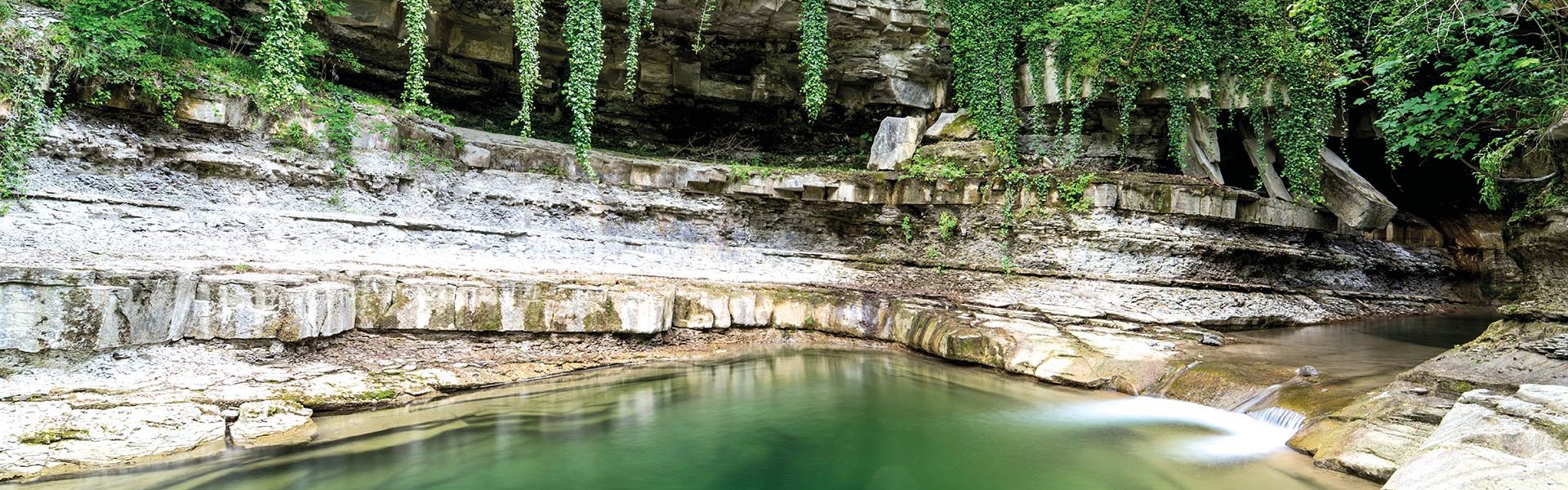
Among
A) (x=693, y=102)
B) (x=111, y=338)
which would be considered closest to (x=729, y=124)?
(x=693, y=102)

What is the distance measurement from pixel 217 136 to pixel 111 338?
408 cm

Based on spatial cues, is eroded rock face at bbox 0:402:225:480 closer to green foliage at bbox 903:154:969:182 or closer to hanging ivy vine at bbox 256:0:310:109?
hanging ivy vine at bbox 256:0:310:109

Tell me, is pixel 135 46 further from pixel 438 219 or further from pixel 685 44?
pixel 685 44

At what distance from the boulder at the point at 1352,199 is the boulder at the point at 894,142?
777 cm

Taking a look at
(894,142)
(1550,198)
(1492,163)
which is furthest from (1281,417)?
(894,142)

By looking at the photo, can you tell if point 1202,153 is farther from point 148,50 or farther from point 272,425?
point 148,50

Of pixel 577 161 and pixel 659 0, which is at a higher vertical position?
pixel 659 0

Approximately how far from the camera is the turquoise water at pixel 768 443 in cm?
493

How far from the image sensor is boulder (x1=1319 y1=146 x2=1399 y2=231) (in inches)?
496

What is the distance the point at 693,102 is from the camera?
15477mm

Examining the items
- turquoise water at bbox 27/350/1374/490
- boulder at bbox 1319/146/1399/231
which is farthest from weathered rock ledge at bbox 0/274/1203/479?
boulder at bbox 1319/146/1399/231

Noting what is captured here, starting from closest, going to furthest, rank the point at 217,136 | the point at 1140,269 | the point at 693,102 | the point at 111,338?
the point at 111,338 → the point at 217,136 → the point at 1140,269 → the point at 693,102

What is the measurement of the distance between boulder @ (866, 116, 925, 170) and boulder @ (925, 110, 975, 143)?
34 cm

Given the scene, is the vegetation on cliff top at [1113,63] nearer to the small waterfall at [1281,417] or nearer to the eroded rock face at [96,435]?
the small waterfall at [1281,417]
